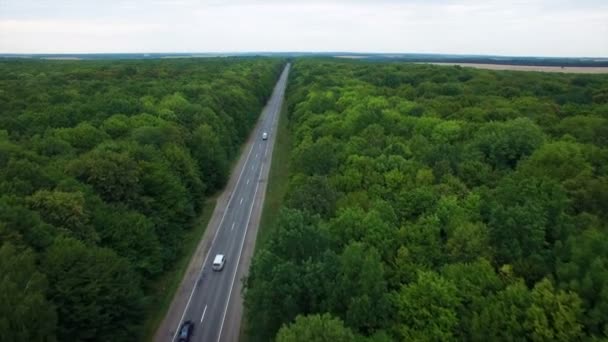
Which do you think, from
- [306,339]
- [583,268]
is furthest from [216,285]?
[583,268]

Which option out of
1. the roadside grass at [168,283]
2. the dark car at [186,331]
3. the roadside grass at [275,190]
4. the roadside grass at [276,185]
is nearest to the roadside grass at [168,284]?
the roadside grass at [168,283]

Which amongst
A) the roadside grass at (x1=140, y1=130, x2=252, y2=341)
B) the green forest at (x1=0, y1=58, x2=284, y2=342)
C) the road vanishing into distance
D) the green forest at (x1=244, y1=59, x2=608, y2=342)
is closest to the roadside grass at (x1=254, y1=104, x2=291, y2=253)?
the road vanishing into distance

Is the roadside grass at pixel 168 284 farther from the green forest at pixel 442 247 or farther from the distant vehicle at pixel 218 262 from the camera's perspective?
the green forest at pixel 442 247

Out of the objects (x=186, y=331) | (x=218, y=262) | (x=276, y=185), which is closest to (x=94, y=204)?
(x=186, y=331)

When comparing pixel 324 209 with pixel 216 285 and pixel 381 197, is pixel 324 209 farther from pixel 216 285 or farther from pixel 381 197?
pixel 216 285

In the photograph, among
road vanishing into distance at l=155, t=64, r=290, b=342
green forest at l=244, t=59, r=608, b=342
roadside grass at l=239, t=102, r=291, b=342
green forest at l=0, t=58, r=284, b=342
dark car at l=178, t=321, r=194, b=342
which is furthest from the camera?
roadside grass at l=239, t=102, r=291, b=342

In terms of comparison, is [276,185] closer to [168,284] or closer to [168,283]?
[168,283]

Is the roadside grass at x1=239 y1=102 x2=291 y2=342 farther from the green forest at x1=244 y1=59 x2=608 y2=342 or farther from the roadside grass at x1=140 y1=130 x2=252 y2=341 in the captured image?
the roadside grass at x1=140 y1=130 x2=252 y2=341
